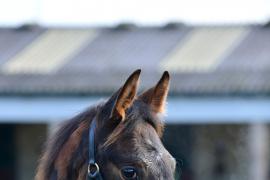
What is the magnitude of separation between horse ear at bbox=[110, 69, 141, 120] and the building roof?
10467mm

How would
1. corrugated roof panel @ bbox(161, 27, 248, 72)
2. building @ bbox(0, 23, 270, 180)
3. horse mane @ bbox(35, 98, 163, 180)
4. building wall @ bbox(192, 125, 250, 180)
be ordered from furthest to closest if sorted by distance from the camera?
building wall @ bbox(192, 125, 250, 180)
corrugated roof panel @ bbox(161, 27, 248, 72)
building @ bbox(0, 23, 270, 180)
horse mane @ bbox(35, 98, 163, 180)

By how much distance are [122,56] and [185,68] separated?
2.11 m

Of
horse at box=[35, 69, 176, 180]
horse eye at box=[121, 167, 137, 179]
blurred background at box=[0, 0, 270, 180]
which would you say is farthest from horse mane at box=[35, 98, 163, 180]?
blurred background at box=[0, 0, 270, 180]

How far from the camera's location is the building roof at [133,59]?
1502 cm

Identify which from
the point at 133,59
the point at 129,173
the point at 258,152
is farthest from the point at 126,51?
the point at 129,173

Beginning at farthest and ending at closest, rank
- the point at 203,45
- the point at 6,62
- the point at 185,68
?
the point at 203,45 < the point at 6,62 < the point at 185,68

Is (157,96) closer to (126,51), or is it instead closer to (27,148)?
(126,51)

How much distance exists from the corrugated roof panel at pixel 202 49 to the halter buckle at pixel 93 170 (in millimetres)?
12050

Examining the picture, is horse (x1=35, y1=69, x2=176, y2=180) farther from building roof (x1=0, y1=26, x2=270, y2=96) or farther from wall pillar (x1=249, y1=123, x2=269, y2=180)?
wall pillar (x1=249, y1=123, x2=269, y2=180)

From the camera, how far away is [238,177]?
17.8 meters

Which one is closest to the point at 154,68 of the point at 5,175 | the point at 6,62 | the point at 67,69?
the point at 67,69

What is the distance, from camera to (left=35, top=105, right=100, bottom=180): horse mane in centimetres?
402

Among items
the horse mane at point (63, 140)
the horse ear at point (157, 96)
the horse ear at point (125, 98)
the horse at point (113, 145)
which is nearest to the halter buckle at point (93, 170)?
the horse at point (113, 145)

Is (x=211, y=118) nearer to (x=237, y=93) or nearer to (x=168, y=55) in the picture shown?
(x=237, y=93)
